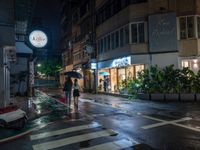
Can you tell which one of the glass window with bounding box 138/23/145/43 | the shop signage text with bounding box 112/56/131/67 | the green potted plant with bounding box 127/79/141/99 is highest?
the glass window with bounding box 138/23/145/43

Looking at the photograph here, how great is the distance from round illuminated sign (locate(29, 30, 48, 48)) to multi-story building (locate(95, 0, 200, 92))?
47.0 ft

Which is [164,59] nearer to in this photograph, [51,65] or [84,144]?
[84,144]

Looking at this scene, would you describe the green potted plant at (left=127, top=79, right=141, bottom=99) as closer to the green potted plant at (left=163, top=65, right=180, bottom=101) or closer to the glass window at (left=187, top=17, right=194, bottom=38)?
the green potted plant at (left=163, top=65, right=180, bottom=101)

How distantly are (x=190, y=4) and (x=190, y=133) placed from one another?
17.7m

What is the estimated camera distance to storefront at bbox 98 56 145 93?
89.4 ft

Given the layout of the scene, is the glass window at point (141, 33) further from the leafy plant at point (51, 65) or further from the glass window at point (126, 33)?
the leafy plant at point (51, 65)

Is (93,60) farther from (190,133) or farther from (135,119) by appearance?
(190,133)

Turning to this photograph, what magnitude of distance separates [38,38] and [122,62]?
52.5 ft

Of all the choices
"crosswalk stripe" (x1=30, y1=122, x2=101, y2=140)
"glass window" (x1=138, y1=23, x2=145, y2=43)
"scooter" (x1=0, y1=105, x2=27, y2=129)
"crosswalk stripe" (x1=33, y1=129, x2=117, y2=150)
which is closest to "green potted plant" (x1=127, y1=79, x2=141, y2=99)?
"glass window" (x1=138, y1=23, x2=145, y2=43)

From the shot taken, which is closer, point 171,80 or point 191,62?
point 171,80

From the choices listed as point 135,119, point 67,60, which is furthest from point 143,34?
point 67,60

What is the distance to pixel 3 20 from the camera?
14.0m

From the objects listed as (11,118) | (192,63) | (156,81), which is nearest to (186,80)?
(156,81)

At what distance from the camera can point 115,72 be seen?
32062mm
